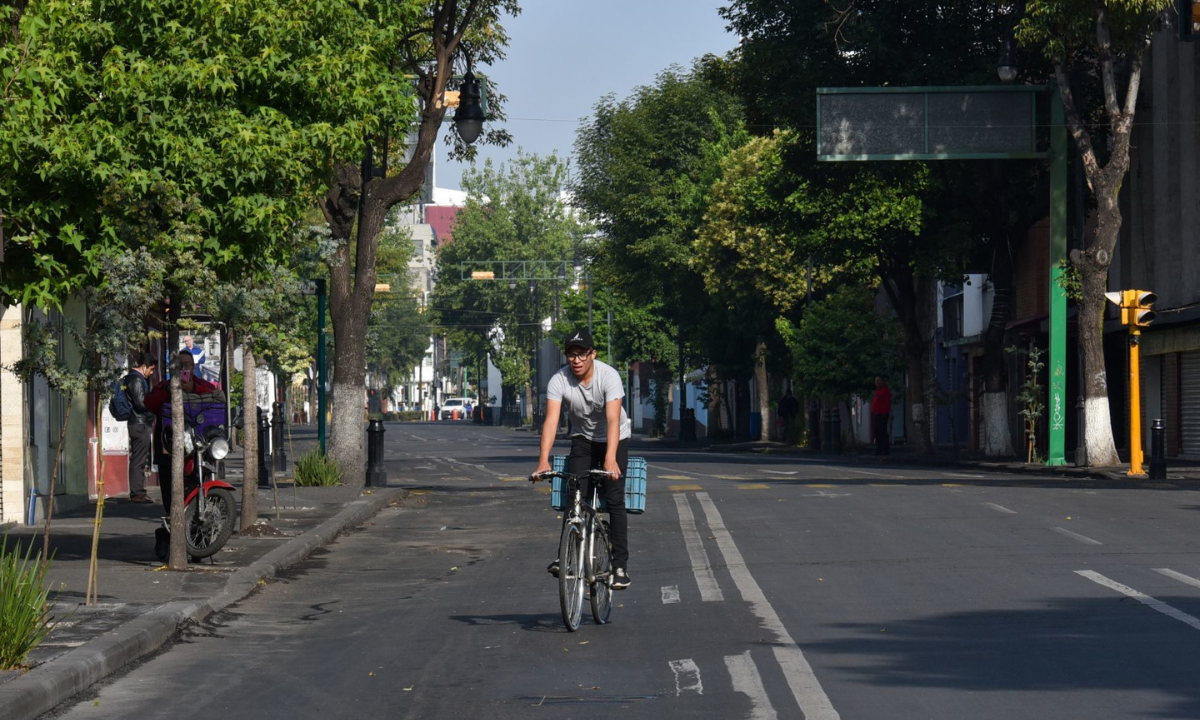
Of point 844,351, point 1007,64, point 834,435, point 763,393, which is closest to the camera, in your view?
point 1007,64

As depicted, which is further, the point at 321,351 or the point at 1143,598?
the point at 321,351

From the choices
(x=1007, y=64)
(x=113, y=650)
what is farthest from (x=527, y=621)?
(x=1007, y=64)

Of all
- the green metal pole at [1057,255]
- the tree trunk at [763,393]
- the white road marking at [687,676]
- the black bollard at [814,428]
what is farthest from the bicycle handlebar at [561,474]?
the tree trunk at [763,393]

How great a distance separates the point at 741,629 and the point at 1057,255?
24.0 meters

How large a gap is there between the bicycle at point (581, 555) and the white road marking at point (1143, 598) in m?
3.39

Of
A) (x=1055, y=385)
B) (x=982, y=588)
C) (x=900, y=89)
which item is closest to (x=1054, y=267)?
(x=1055, y=385)

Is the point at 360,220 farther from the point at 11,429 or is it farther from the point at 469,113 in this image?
the point at 11,429

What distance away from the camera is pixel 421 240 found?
644 ft

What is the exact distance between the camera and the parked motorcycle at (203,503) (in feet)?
47.0

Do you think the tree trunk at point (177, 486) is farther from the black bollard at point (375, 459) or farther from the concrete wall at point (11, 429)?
the black bollard at point (375, 459)

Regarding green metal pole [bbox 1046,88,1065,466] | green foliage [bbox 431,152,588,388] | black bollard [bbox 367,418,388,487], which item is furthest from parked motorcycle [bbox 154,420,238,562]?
green foliage [bbox 431,152,588,388]

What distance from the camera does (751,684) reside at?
8.28 metres

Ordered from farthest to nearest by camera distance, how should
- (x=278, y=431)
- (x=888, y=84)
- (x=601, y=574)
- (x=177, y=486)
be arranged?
(x=888, y=84)
(x=278, y=431)
(x=177, y=486)
(x=601, y=574)

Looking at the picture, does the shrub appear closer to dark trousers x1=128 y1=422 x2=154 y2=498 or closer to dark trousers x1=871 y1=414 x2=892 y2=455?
dark trousers x1=128 y1=422 x2=154 y2=498
